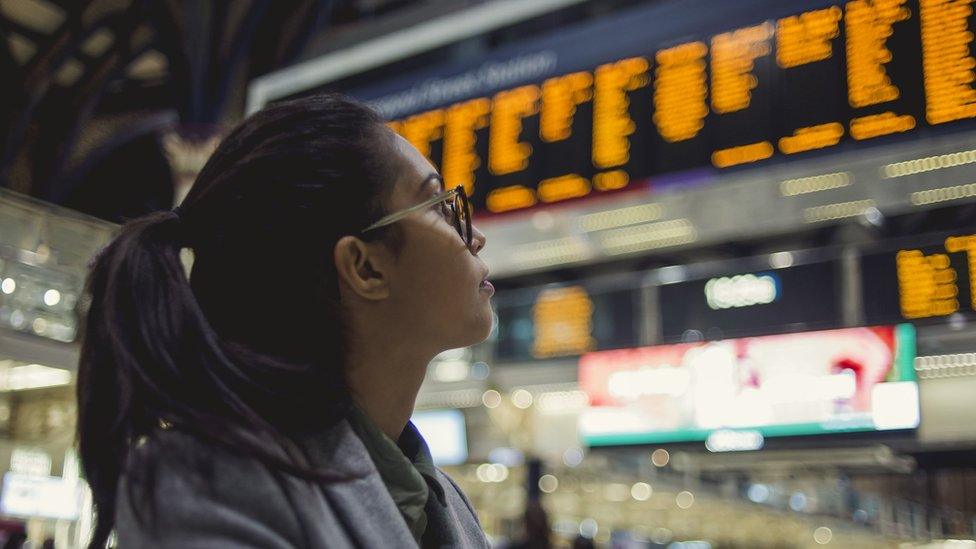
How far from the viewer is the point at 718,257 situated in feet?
A: 37.4

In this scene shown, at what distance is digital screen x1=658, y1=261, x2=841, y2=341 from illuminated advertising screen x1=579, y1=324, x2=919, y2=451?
0.18 m

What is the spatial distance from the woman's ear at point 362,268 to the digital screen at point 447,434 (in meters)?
6.02

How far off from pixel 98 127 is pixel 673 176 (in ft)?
23.1

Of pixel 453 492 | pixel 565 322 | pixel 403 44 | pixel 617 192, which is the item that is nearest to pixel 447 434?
pixel 565 322

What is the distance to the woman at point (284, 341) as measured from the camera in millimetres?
808

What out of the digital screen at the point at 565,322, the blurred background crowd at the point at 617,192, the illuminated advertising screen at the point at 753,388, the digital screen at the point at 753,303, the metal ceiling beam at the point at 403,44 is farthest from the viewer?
the digital screen at the point at 565,322

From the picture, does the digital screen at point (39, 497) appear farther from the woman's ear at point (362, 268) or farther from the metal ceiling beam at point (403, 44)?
the woman's ear at point (362, 268)

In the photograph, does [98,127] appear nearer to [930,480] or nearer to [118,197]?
[118,197]

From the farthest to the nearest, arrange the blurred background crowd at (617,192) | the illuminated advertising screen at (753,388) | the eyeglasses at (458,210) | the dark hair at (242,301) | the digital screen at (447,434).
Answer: the digital screen at (447,434), the illuminated advertising screen at (753,388), the blurred background crowd at (617,192), the eyeglasses at (458,210), the dark hair at (242,301)

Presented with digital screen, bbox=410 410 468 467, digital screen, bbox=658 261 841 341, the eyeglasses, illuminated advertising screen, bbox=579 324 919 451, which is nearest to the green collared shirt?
the eyeglasses

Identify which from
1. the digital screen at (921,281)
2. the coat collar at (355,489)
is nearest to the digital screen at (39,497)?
the digital screen at (921,281)

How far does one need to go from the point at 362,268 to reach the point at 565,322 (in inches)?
190

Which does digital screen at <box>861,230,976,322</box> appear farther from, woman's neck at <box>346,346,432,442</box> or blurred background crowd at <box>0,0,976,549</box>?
woman's neck at <box>346,346,432,442</box>

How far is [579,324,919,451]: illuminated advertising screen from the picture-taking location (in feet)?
14.0
